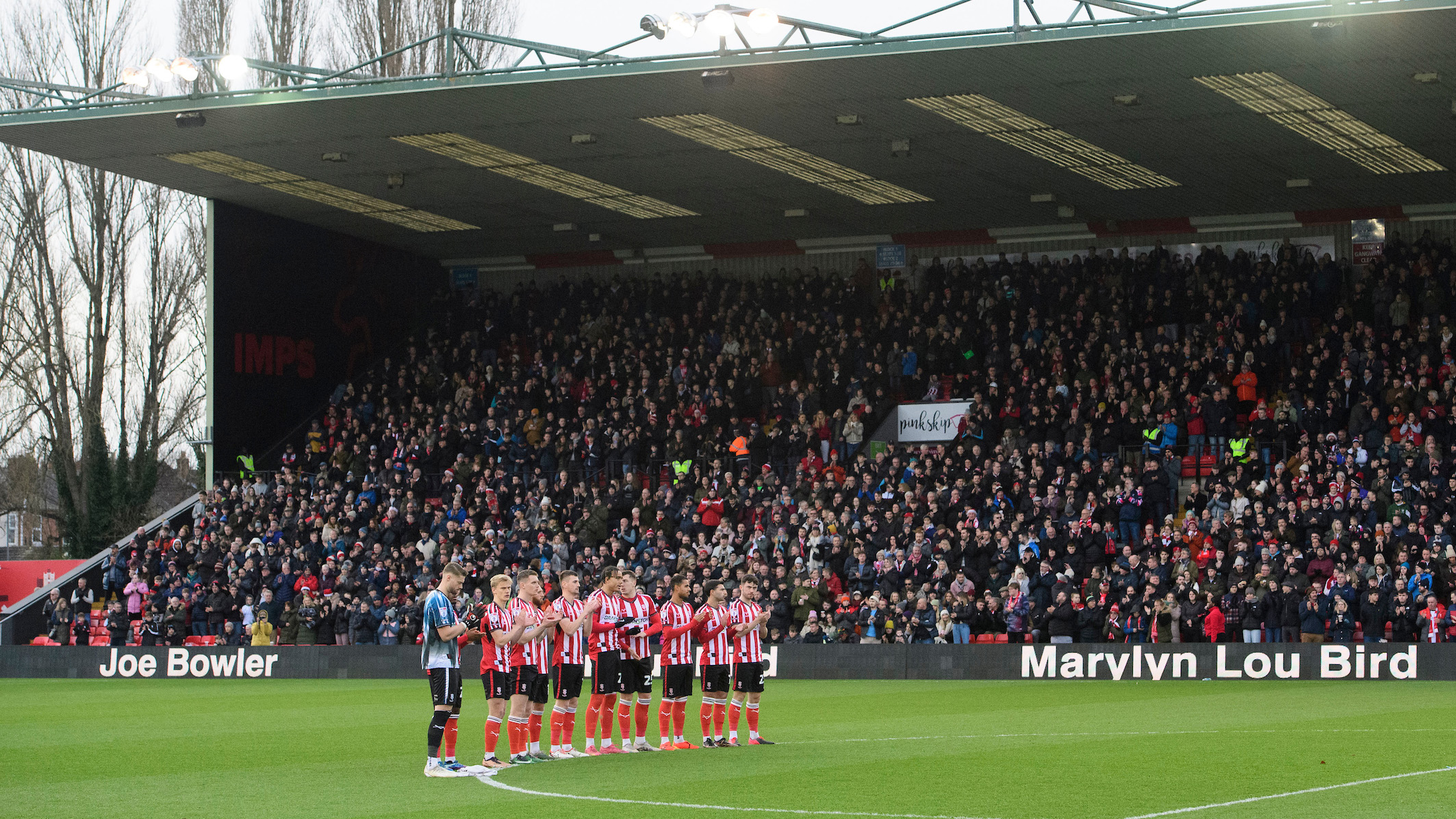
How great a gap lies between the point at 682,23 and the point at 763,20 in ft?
5.39

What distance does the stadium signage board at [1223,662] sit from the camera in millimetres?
24750

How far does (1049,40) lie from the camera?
24.5 metres

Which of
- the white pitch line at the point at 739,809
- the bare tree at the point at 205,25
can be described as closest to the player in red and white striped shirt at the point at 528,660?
the white pitch line at the point at 739,809

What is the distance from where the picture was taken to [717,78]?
26031 millimetres

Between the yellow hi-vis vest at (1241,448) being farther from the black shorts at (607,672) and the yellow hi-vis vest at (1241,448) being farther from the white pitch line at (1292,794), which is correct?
the black shorts at (607,672)

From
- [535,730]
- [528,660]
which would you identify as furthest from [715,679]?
[528,660]

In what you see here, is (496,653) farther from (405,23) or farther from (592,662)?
(405,23)

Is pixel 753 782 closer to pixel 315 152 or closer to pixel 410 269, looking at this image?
pixel 315 152

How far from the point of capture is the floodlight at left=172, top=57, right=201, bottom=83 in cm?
2775

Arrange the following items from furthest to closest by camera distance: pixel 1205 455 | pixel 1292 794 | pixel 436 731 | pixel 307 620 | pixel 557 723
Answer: pixel 307 620
pixel 1205 455
pixel 557 723
pixel 436 731
pixel 1292 794

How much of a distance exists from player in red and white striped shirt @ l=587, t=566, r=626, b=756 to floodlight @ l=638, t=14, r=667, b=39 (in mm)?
12387

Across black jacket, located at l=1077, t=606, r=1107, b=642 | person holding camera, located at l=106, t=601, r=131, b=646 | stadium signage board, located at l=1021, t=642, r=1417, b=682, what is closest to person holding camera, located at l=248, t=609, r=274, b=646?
person holding camera, located at l=106, t=601, r=131, b=646

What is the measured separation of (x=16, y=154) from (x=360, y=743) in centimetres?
3445

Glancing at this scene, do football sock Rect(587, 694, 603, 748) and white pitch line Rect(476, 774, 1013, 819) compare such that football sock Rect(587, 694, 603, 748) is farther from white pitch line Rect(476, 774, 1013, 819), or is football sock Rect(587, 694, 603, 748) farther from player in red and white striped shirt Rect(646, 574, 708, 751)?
white pitch line Rect(476, 774, 1013, 819)
